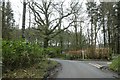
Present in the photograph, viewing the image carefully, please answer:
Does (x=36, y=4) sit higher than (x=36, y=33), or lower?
higher

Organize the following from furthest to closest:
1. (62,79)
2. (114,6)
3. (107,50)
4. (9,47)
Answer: (114,6) → (107,50) → (62,79) → (9,47)

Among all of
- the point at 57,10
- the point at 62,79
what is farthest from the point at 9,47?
the point at 57,10

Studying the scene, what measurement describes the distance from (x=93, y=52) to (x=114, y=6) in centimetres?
1816

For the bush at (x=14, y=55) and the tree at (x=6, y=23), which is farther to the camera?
the tree at (x=6, y=23)

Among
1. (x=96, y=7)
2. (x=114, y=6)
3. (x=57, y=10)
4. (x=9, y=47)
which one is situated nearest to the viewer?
(x=9, y=47)

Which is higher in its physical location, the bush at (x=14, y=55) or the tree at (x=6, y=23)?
the tree at (x=6, y=23)

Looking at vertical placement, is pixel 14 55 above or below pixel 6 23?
below

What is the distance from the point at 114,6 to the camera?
51125 mm

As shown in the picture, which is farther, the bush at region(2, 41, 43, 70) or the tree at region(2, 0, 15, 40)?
the tree at region(2, 0, 15, 40)

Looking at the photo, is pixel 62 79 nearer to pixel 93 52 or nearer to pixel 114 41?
pixel 93 52

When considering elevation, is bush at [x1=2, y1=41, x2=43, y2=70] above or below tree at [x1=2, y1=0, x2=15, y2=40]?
below

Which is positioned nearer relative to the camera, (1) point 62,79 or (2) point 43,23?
(1) point 62,79

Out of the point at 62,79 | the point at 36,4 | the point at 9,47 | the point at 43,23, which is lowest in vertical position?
the point at 62,79

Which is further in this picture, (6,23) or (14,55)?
(6,23)
